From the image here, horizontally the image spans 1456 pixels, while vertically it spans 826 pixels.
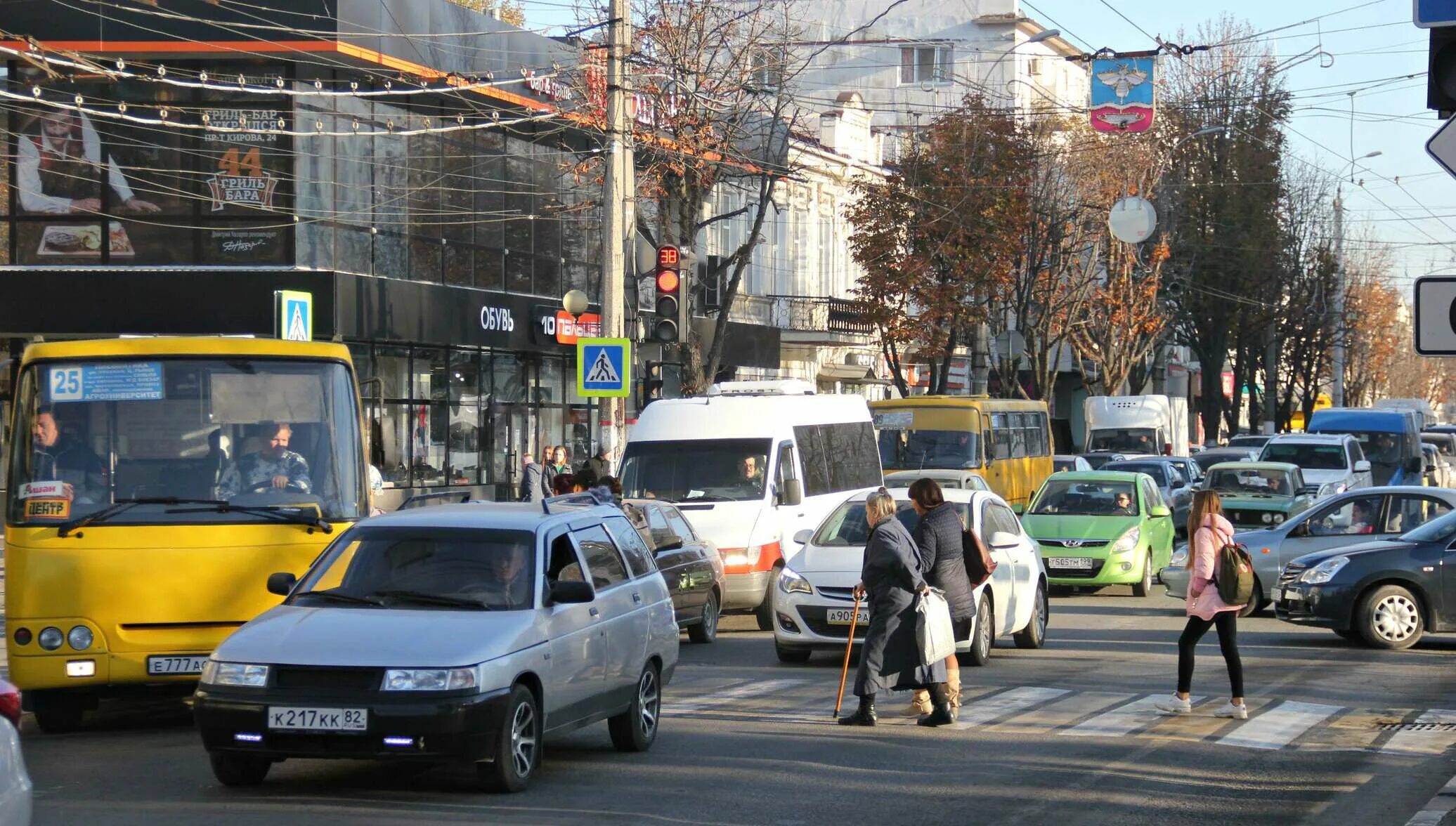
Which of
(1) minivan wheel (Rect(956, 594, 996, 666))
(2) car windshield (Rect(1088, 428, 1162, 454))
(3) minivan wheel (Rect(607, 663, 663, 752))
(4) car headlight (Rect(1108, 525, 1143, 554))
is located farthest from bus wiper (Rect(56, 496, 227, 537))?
(2) car windshield (Rect(1088, 428, 1162, 454))

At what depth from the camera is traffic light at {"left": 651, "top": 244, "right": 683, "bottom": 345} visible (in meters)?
22.3

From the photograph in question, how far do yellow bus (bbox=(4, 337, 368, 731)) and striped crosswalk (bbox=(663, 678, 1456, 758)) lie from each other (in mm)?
3064

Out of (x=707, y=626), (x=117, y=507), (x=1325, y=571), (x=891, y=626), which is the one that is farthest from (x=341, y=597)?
(x=1325, y=571)

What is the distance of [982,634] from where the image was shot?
1552cm

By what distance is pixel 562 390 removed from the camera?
130 feet

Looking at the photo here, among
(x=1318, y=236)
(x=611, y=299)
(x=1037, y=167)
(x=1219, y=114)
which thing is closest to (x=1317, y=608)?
(x=611, y=299)

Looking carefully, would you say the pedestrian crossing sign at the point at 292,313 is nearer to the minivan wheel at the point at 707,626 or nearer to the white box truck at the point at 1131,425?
the minivan wheel at the point at 707,626

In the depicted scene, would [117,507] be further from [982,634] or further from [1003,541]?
[1003,541]

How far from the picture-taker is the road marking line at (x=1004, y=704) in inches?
489

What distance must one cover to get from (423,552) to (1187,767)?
15.4ft

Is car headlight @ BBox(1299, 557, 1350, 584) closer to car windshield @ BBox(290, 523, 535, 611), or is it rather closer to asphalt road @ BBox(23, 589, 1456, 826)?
asphalt road @ BBox(23, 589, 1456, 826)

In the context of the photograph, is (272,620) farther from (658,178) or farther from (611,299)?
(658,178)

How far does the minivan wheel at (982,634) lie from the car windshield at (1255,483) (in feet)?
47.1

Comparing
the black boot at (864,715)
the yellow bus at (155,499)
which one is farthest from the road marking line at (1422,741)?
the yellow bus at (155,499)
